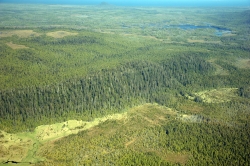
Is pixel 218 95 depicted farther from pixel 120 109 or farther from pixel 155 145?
pixel 155 145

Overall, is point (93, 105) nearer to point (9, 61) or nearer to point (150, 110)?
point (150, 110)

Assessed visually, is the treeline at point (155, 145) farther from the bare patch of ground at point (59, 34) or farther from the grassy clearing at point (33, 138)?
the bare patch of ground at point (59, 34)

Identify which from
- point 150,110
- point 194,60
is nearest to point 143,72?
point 150,110

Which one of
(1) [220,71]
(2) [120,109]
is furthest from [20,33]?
(1) [220,71]

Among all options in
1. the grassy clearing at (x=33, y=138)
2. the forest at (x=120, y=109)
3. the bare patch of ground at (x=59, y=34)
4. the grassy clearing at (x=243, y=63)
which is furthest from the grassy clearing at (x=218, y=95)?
the bare patch of ground at (x=59, y=34)

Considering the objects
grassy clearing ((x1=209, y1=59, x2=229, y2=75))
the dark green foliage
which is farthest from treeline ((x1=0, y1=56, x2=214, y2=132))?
the dark green foliage

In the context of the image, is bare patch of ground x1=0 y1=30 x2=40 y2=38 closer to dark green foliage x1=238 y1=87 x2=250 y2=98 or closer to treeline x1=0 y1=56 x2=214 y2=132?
treeline x1=0 y1=56 x2=214 y2=132
